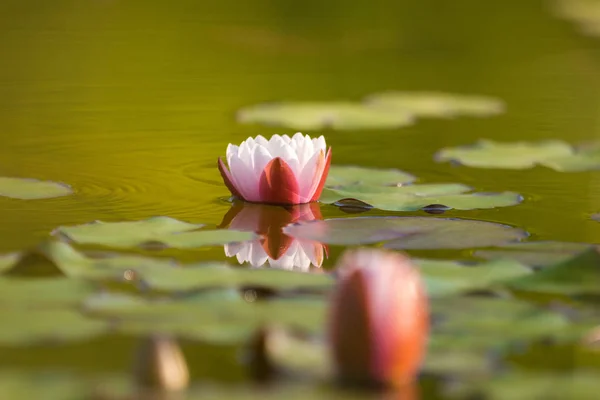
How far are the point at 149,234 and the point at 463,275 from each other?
0.57 m

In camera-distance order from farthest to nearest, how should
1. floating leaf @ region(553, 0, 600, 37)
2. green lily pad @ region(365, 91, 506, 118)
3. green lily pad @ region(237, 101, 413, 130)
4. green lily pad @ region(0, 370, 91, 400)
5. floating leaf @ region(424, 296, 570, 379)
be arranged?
floating leaf @ region(553, 0, 600, 37) < green lily pad @ region(365, 91, 506, 118) < green lily pad @ region(237, 101, 413, 130) < floating leaf @ region(424, 296, 570, 379) < green lily pad @ region(0, 370, 91, 400)

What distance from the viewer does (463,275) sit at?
5.07 ft

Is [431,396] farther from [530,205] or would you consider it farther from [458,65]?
[458,65]

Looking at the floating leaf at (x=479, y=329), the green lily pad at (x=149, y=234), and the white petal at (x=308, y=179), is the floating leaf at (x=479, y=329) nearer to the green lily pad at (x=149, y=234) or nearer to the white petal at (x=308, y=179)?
the green lily pad at (x=149, y=234)

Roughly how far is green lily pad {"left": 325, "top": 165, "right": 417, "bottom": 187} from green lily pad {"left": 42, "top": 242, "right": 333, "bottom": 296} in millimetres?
817

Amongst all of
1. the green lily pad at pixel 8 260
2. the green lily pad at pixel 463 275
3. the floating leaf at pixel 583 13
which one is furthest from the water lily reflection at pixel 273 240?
the floating leaf at pixel 583 13

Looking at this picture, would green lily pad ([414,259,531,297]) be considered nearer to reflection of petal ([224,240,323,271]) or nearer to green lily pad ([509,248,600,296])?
green lily pad ([509,248,600,296])

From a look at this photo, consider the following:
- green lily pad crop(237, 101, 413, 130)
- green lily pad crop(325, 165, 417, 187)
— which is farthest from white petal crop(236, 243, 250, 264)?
green lily pad crop(237, 101, 413, 130)

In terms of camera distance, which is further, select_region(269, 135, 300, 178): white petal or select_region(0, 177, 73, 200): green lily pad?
select_region(0, 177, 73, 200): green lily pad

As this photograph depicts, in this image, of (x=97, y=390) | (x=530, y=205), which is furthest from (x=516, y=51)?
(x=97, y=390)

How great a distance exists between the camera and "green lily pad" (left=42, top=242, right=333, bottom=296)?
1.49 meters

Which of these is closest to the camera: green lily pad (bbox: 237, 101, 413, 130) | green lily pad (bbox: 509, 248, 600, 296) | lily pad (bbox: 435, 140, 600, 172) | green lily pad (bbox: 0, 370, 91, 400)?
green lily pad (bbox: 0, 370, 91, 400)

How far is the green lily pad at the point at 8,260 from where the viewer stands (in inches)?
62.2

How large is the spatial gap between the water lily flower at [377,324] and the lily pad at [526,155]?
1.50m
